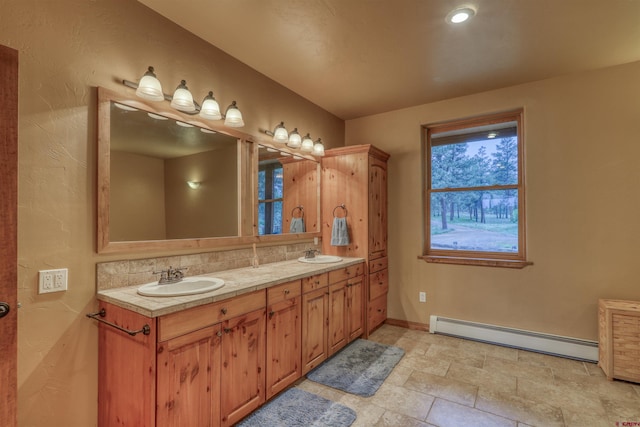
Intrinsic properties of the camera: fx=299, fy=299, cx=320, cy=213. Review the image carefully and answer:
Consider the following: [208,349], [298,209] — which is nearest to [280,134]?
[298,209]

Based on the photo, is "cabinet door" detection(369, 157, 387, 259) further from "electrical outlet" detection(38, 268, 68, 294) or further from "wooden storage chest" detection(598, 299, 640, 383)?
"electrical outlet" detection(38, 268, 68, 294)

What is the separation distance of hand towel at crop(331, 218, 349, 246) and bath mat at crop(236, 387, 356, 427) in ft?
4.94

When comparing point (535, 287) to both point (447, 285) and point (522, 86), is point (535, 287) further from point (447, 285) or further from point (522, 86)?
point (522, 86)

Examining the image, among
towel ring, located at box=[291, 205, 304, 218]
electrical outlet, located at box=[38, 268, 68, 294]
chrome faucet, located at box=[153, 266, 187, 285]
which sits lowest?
chrome faucet, located at box=[153, 266, 187, 285]

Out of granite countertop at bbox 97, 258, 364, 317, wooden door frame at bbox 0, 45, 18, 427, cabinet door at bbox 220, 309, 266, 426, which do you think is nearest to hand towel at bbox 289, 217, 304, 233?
granite countertop at bbox 97, 258, 364, 317

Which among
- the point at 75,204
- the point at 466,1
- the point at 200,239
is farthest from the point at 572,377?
the point at 75,204

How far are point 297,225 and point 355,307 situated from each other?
104 centimetres

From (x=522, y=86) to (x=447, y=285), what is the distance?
2.20m

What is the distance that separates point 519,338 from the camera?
298cm

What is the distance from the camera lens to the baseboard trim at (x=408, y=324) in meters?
3.48

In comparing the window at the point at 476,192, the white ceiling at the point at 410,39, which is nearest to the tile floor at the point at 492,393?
the window at the point at 476,192

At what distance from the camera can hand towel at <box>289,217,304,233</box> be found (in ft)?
10.2

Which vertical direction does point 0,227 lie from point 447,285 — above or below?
above

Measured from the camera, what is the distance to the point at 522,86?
3004mm
